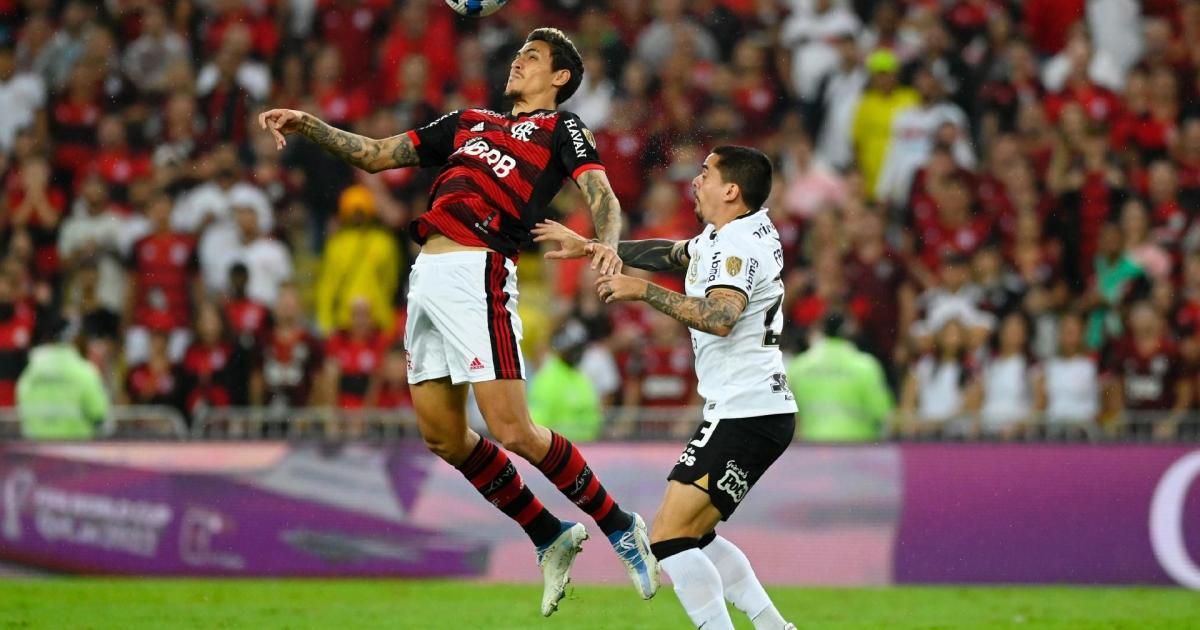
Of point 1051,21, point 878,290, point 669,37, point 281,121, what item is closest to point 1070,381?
point 878,290

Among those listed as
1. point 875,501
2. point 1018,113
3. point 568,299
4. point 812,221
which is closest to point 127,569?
point 568,299

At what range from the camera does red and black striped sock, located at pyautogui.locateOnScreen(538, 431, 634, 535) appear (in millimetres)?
9000

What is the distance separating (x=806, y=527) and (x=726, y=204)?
575cm

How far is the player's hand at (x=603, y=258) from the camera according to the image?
785 centimetres

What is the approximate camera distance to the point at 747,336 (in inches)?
324

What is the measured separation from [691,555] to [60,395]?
8.34 m

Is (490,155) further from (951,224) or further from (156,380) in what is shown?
(951,224)

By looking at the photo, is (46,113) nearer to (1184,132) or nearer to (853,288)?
(853,288)

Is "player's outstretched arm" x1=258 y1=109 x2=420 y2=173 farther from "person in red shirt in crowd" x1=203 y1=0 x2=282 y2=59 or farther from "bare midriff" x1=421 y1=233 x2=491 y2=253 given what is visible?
"person in red shirt in crowd" x1=203 y1=0 x2=282 y2=59

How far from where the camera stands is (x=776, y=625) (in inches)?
325

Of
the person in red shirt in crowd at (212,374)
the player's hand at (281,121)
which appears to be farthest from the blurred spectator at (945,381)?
the player's hand at (281,121)

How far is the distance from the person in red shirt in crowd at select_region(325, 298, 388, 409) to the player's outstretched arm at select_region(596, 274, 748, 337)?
7810 mm

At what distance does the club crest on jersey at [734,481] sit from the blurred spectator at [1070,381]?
279 inches

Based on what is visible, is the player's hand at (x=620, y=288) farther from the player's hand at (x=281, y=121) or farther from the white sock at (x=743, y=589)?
the player's hand at (x=281, y=121)
